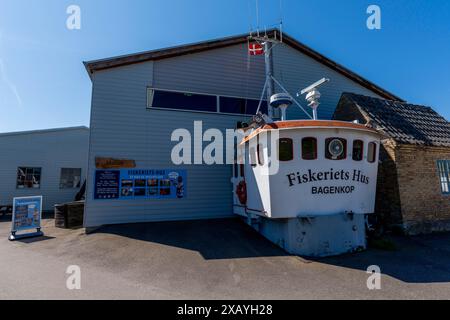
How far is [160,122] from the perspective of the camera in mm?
10797

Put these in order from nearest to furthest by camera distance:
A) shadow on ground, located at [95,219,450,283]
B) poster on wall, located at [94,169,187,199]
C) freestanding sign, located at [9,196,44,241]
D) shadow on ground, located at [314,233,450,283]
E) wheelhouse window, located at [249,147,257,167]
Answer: shadow on ground, located at [314,233,450,283], shadow on ground, located at [95,219,450,283], wheelhouse window, located at [249,147,257,167], freestanding sign, located at [9,196,44,241], poster on wall, located at [94,169,187,199]

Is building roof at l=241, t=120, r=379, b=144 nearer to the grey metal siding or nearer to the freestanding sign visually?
the grey metal siding

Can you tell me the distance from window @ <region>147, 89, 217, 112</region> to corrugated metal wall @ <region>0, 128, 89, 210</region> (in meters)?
12.4

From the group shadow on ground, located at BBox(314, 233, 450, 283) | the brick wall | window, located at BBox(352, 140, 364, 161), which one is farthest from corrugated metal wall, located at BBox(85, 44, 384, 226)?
the brick wall

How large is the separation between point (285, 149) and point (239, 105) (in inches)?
241

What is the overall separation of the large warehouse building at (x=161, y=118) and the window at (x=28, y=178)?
12.1m

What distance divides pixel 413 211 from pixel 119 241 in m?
10.5

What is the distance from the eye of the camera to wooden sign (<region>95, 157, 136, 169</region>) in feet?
31.8

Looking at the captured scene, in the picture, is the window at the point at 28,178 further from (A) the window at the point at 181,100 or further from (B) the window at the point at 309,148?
(B) the window at the point at 309,148

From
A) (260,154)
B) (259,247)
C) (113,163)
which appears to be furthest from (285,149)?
(113,163)

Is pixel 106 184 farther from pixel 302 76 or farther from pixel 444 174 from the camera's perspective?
pixel 444 174
